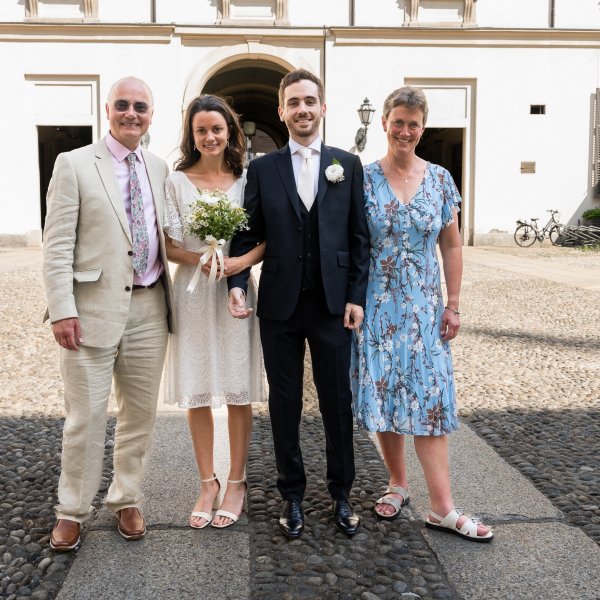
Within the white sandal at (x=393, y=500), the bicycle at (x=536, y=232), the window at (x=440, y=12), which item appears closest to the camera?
the white sandal at (x=393, y=500)

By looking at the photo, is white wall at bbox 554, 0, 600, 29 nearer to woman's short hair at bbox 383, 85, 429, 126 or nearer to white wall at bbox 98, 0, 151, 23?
white wall at bbox 98, 0, 151, 23

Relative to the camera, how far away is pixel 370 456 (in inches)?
144

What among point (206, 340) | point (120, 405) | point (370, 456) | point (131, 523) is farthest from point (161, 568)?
point (370, 456)

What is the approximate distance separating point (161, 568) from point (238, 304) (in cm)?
95

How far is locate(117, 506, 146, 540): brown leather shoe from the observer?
8.82ft

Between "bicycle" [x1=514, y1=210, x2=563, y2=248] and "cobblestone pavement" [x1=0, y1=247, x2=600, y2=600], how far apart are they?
10666mm

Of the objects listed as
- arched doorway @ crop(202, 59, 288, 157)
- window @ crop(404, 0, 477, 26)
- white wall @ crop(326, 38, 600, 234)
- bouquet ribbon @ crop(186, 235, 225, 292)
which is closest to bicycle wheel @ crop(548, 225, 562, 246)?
white wall @ crop(326, 38, 600, 234)

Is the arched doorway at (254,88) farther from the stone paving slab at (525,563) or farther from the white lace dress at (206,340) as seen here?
the stone paving slab at (525,563)

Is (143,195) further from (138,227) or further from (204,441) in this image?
(204,441)

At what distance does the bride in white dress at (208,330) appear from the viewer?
2.81 metres

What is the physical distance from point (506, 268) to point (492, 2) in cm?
811

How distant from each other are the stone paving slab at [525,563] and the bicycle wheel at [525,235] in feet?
52.7

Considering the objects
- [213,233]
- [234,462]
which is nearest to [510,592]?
[234,462]

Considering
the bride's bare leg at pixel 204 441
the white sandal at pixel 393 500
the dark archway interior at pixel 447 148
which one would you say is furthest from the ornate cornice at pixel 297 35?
the white sandal at pixel 393 500
